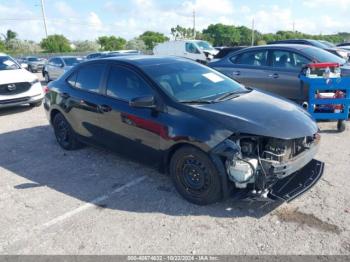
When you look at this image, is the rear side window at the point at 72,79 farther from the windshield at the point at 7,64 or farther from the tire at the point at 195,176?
the windshield at the point at 7,64

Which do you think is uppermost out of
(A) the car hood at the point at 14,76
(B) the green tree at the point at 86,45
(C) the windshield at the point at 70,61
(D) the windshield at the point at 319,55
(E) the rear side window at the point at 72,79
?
(D) the windshield at the point at 319,55

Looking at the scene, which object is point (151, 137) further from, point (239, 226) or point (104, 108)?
point (239, 226)

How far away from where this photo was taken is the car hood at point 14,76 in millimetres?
8695

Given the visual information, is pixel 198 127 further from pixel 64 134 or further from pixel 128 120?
pixel 64 134

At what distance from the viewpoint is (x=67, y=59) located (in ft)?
54.3

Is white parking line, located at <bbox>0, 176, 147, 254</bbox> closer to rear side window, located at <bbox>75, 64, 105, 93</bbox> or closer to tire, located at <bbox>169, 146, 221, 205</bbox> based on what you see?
tire, located at <bbox>169, 146, 221, 205</bbox>

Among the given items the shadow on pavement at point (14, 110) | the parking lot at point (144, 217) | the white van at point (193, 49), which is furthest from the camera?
the white van at point (193, 49)

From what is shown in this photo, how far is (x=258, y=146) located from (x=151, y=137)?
1297 mm

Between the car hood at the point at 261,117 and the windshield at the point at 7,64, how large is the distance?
7.92m

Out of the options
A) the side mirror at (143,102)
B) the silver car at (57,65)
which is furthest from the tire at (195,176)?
the silver car at (57,65)

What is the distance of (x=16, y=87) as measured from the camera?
8.85m

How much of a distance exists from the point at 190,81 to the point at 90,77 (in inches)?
64.7

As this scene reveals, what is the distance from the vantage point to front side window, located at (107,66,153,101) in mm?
4139

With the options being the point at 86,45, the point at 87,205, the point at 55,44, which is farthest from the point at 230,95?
the point at 86,45
